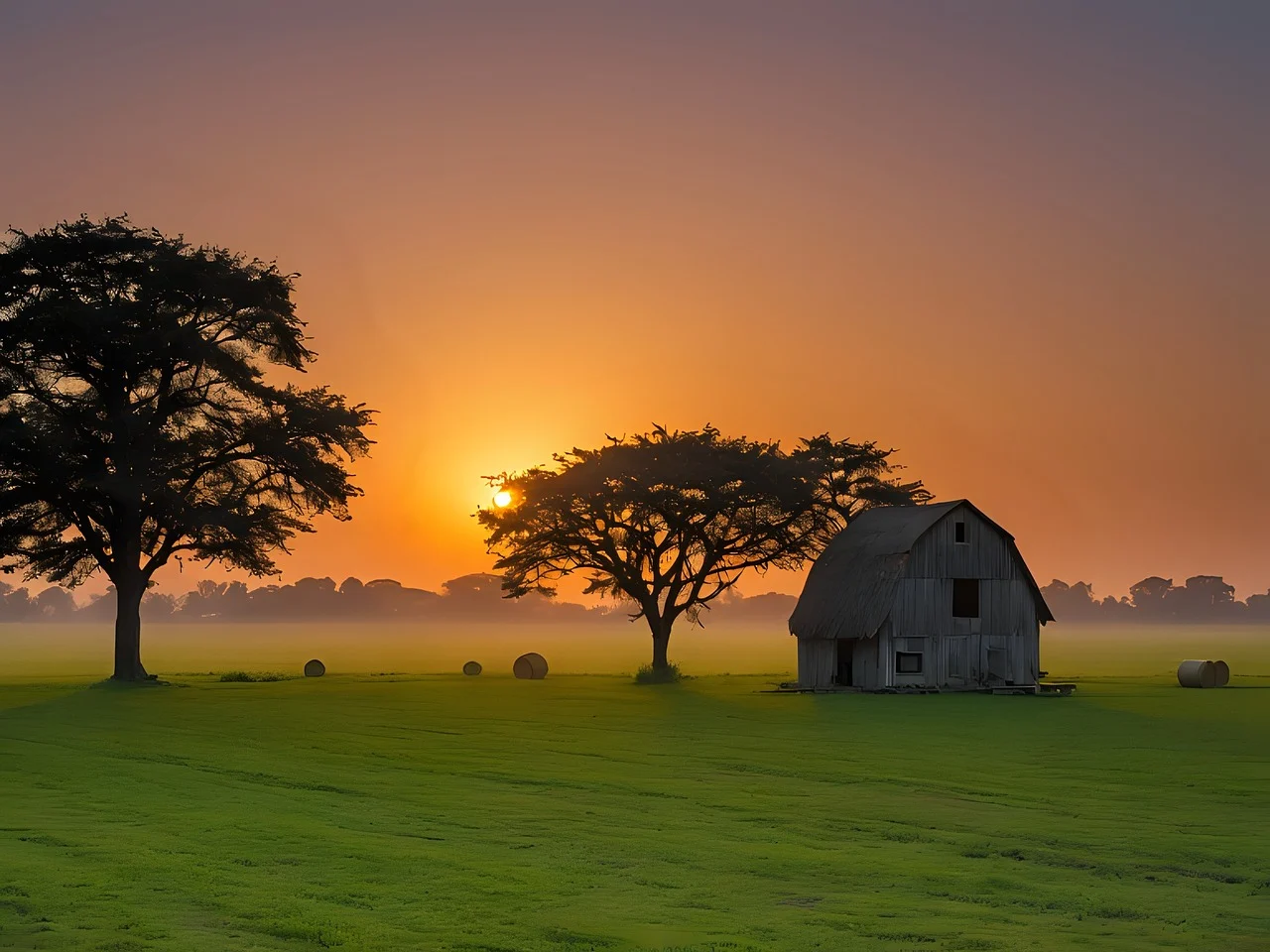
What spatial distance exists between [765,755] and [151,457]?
4331 cm

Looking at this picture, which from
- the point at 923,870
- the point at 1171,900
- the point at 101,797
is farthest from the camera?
the point at 101,797

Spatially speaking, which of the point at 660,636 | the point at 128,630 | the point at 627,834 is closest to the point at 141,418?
the point at 128,630

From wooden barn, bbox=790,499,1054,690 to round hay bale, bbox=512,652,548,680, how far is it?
16.5m

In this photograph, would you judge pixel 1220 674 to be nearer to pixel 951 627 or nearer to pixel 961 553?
pixel 951 627

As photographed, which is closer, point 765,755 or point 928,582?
point 765,755

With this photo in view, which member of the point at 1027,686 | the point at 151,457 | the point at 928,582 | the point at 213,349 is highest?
the point at 213,349

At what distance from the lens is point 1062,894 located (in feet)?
62.7

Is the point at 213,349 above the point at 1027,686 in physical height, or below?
above

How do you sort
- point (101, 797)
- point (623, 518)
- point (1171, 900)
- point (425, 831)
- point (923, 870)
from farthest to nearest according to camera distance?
point (623, 518) < point (101, 797) < point (425, 831) < point (923, 870) < point (1171, 900)

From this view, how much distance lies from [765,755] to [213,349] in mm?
43823

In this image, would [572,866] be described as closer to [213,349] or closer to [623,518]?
[213,349]

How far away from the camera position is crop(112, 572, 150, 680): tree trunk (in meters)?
73.4

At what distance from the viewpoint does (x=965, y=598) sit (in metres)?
76.4

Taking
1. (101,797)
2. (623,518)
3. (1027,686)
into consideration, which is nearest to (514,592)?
(623,518)
